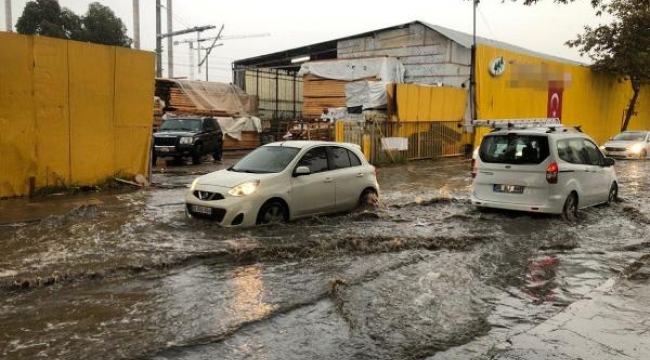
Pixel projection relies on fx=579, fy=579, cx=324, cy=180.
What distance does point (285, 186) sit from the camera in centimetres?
901

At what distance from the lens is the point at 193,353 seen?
443 cm

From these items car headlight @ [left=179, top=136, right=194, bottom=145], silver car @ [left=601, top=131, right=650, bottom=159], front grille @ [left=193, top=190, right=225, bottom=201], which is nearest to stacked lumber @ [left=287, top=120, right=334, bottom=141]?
car headlight @ [left=179, top=136, right=194, bottom=145]

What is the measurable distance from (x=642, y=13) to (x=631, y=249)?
25868 mm

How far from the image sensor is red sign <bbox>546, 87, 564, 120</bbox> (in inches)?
1118

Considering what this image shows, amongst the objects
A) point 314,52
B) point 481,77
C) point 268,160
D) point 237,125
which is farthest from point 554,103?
point 268,160

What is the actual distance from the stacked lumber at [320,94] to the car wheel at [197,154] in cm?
784

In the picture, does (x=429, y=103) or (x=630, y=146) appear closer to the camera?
(x=429, y=103)

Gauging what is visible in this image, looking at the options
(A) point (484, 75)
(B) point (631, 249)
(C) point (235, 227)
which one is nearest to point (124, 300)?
(C) point (235, 227)

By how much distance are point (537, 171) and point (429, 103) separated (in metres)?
13.5

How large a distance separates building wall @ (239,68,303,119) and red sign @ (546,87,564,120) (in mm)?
13639

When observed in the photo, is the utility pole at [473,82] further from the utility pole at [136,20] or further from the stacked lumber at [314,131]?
the utility pole at [136,20]

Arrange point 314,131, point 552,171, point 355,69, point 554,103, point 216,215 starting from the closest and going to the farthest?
point 216,215
point 552,171
point 314,131
point 355,69
point 554,103

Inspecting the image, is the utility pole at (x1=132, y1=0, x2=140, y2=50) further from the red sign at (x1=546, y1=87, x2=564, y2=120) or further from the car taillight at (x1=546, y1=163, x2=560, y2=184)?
the car taillight at (x1=546, y1=163, x2=560, y2=184)

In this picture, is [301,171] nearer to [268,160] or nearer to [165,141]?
[268,160]
